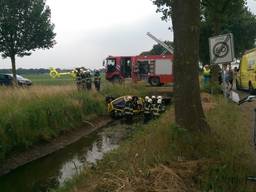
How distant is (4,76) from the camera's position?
130 ft

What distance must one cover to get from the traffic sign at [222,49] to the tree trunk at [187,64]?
3209mm

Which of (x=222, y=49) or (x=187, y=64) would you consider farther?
(x=222, y=49)

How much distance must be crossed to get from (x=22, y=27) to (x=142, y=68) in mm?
10492

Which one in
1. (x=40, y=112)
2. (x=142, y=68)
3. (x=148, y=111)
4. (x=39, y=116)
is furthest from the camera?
(x=142, y=68)

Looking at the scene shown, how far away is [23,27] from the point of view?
3688 cm

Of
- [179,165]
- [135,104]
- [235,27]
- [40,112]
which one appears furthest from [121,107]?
[235,27]

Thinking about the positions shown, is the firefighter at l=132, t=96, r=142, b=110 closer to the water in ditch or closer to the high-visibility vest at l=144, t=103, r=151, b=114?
the high-visibility vest at l=144, t=103, r=151, b=114

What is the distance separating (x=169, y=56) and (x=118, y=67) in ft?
17.0

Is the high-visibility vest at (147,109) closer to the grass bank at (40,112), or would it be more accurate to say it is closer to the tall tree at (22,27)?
the grass bank at (40,112)

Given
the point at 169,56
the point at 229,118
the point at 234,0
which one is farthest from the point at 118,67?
the point at 229,118

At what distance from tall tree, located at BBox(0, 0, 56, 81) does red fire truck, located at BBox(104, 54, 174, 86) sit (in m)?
6.42

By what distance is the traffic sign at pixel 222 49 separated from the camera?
11.5 meters

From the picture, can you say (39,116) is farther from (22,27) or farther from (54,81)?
(54,81)

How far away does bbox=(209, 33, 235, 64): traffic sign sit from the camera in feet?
37.7
